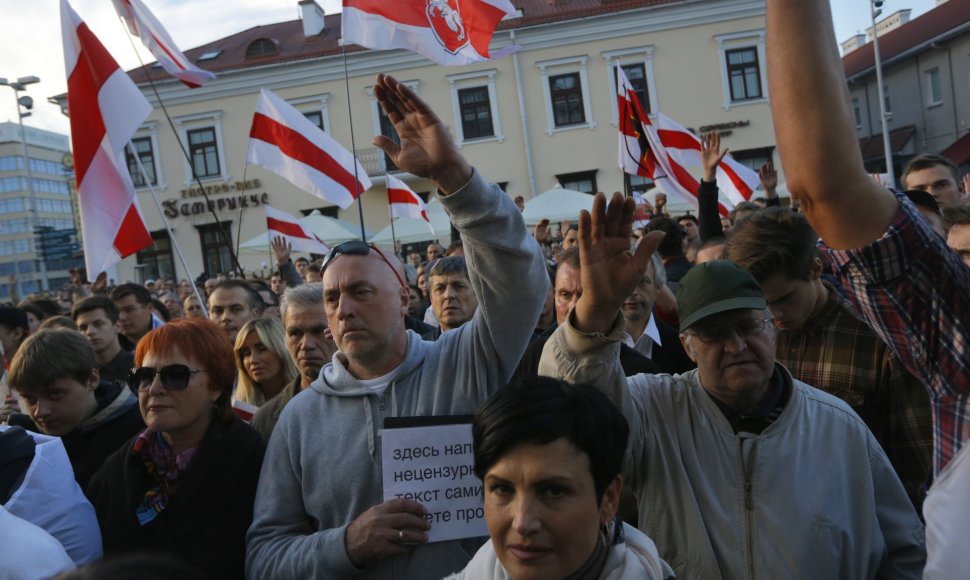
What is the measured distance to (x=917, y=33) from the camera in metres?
35.6

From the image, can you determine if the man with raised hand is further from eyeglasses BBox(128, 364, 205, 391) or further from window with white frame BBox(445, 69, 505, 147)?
window with white frame BBox(445, 69, 505, 147)

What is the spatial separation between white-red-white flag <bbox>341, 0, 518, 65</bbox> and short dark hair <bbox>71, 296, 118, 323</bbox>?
2.39 m

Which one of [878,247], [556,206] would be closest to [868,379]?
[878,247]

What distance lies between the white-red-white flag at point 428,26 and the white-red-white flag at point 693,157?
438 cm

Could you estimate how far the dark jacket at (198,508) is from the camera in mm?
2824

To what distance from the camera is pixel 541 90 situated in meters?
28.4

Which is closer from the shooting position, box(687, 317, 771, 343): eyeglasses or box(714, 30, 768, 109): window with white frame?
box(687, 317, 771, 343): eyeglasses

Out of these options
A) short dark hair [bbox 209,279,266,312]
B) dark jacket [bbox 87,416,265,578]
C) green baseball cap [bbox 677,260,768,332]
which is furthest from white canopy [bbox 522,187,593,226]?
green baseball cap [bbox 677,260,768,332]

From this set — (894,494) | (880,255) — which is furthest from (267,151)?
(880,255)

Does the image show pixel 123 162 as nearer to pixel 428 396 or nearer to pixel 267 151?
pixel 267 151

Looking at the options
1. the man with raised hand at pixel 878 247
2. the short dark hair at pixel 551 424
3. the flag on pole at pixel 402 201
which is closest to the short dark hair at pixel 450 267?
the short dark hair at pixel 551 424

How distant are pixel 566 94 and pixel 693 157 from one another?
59.9ft

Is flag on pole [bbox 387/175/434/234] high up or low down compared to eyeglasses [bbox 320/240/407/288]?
up

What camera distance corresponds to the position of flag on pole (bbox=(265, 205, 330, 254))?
11.6 m
